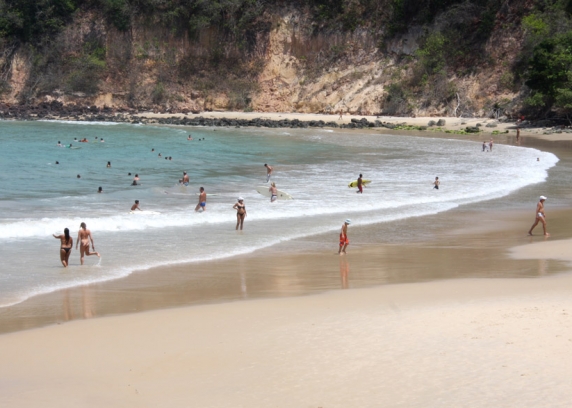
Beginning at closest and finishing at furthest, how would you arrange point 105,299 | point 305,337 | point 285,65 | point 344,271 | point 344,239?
point 305,337
point 105,299
point 344,271
point 344,239
point 285,65

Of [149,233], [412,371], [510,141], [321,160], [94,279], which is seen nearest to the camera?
[412,371]

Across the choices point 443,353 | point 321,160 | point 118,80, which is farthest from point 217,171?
point 118,80

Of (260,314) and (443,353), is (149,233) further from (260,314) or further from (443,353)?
(443,353)

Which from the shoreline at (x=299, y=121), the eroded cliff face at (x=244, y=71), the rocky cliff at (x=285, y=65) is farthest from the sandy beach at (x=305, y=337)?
the eroded cliff face at (x=244, y=71)

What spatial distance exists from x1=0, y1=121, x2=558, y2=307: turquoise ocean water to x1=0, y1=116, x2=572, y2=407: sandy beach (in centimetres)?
171

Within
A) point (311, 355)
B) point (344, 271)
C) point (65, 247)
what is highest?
point (65, 247)

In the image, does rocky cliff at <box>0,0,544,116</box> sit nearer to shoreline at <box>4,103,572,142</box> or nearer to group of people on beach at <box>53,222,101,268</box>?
shoreline at <box>4,103,572,142</box>

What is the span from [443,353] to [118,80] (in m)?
65.7

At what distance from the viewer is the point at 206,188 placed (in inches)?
957

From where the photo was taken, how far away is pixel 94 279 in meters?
11.6

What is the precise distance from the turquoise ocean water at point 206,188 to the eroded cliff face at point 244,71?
47.6 feet

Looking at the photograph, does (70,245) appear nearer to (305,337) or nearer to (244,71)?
(305,337)

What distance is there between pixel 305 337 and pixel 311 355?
59 cm

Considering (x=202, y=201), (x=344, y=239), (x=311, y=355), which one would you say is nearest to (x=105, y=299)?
(x=311, y=355)
